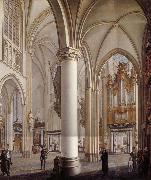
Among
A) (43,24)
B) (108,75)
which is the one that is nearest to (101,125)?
(108,75)

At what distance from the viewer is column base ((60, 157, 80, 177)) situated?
44.4ft

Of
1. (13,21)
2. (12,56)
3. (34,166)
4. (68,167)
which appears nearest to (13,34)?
(13,21)

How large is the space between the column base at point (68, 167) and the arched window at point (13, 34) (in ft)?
29.3

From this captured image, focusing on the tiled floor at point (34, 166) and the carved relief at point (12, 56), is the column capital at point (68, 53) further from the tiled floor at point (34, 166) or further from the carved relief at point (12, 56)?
the carved relief at point (12, 56)

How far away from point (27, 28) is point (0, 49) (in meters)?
4.42

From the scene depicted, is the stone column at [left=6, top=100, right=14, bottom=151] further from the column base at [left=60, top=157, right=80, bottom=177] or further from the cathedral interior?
the column base at [left=60, top=157, right=80, bottom=177]

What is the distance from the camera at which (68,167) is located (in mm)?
13664

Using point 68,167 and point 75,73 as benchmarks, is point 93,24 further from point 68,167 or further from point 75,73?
point 68,167

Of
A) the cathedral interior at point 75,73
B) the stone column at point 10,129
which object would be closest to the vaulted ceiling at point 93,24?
the cathedral interior at point 75,73

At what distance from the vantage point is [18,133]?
1307 inches

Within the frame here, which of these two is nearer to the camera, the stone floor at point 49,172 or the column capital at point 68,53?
the stone floor at point 49,172

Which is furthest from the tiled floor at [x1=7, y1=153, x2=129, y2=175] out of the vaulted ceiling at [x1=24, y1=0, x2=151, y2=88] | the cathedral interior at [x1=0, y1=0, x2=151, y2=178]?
the vaulted ceiling at [x1=24, y1=0, x2=151, y2=88]

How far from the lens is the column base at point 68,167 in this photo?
44.4ft

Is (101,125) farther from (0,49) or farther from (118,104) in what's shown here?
(0,49)
